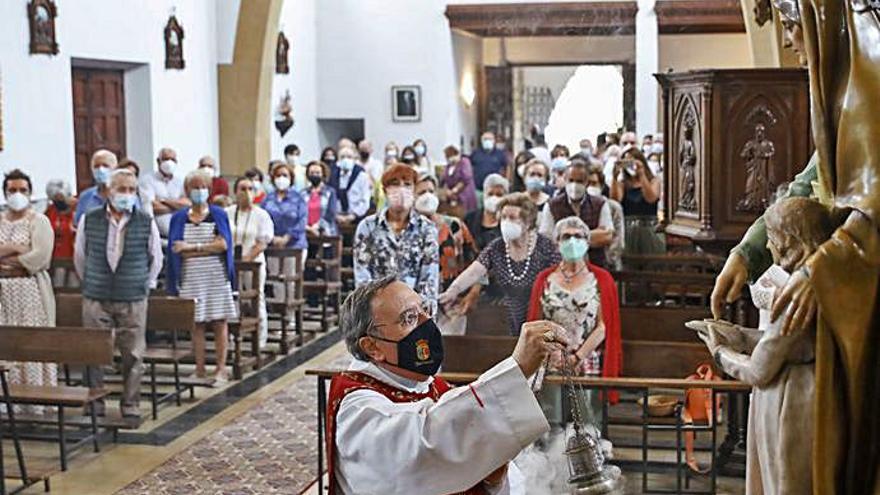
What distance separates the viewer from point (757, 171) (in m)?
6.47

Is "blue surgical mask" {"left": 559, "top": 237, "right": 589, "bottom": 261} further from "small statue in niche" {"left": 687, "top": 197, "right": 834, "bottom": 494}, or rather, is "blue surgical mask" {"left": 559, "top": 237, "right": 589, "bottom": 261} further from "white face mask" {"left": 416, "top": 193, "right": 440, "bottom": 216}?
"small statue in niche" {"left": 687, "top": 197, "right": 834, "bottom": 494}

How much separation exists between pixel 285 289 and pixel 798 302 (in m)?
9.08

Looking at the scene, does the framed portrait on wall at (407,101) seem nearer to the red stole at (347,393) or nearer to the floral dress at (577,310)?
the floral dress at (577,310)

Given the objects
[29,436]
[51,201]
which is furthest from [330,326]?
[29,436]

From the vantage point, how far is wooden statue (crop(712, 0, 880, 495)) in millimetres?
2574

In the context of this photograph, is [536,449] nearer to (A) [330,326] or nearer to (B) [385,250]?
(B) [385,250]

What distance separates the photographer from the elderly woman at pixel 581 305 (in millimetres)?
6816

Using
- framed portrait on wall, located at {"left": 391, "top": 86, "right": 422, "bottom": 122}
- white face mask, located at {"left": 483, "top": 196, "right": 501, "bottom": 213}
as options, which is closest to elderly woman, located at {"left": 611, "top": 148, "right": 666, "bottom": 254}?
white face mask, located at {"left": 483, "top": 196, "right": 501, "bottom": 213}

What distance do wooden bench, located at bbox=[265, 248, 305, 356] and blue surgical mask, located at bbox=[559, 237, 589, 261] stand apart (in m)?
4.59

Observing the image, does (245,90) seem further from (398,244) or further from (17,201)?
(398,244)

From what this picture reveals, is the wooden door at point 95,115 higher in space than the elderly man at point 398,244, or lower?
higher

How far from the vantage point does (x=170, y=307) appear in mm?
8953

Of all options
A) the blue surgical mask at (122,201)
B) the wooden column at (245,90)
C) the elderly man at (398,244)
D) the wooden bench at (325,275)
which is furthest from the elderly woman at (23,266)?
the wooden column at (245,90)

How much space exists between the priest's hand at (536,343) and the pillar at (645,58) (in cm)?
1906
